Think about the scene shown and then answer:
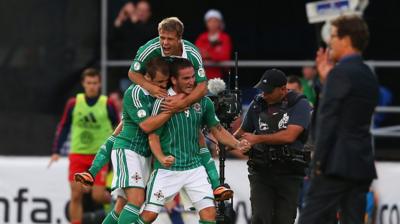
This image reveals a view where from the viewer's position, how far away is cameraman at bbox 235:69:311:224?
42.2 ft

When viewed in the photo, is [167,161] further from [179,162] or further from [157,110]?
[157,110]

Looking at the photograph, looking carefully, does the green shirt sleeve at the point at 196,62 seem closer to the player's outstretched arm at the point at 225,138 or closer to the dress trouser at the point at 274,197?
the player's outstretched arm at the point at 225,138

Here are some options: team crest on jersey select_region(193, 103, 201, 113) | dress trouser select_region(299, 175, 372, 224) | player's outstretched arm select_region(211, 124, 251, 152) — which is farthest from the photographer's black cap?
dress trouser select_region(299, 175, 372, 224)

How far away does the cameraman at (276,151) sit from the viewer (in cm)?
1288

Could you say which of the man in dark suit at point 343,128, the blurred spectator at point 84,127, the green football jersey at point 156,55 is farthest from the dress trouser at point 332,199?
the blurred spectator at point 84,127

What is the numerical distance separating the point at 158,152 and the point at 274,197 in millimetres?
1816

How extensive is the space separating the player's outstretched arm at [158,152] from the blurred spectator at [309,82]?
510cm

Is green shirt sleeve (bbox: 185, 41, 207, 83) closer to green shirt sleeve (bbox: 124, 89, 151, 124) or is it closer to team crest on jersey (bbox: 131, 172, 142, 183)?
green shirt sleeve (bbox: 124, 89, 151, 124)

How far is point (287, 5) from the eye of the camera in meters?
18.8

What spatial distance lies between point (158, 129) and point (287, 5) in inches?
289

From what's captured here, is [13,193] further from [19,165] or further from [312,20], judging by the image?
[312,20]

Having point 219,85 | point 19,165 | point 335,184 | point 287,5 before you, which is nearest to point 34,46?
point 19,165

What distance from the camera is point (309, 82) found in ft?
57.6

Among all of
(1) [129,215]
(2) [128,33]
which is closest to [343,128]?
(1) [129,215]
